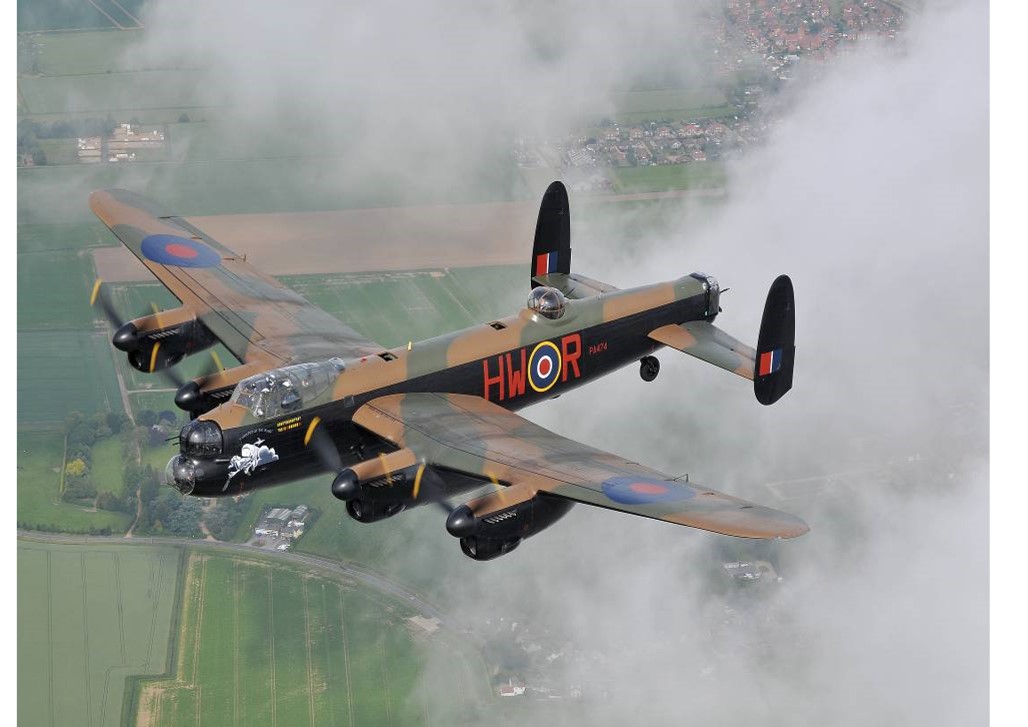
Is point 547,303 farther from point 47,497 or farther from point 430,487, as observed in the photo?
point 47,497

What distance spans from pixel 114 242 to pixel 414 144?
96.6 feet

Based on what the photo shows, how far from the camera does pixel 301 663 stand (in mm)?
82125

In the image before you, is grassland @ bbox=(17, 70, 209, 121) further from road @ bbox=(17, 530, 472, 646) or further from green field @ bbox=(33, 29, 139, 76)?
road @ bbox=(17, 530, 472, 646)

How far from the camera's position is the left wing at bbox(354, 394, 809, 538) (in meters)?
44.8

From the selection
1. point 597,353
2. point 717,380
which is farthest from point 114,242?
point 597,353

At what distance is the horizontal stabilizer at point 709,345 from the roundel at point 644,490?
11312mm

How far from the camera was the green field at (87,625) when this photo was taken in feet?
269

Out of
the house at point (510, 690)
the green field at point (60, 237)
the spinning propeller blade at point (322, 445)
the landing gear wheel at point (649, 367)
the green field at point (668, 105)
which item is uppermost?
the green field at point (668, 105)

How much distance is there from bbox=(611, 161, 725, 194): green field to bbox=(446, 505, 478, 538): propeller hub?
84.0 meters

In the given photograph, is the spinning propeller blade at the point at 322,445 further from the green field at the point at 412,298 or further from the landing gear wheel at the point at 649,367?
the green field at the point at 412,298

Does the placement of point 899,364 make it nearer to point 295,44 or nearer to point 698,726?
point 698,726

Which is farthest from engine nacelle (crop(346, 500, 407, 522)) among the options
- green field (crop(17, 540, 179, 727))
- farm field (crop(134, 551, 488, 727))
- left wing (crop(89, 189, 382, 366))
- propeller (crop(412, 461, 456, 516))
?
green field (crop(17, 540, 179, 727))

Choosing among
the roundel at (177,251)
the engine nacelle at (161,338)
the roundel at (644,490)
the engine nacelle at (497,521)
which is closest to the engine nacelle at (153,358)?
the engine nacelle at (161,338)

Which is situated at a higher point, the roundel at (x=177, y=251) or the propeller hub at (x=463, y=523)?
the roundel at (x=177, y=251)
